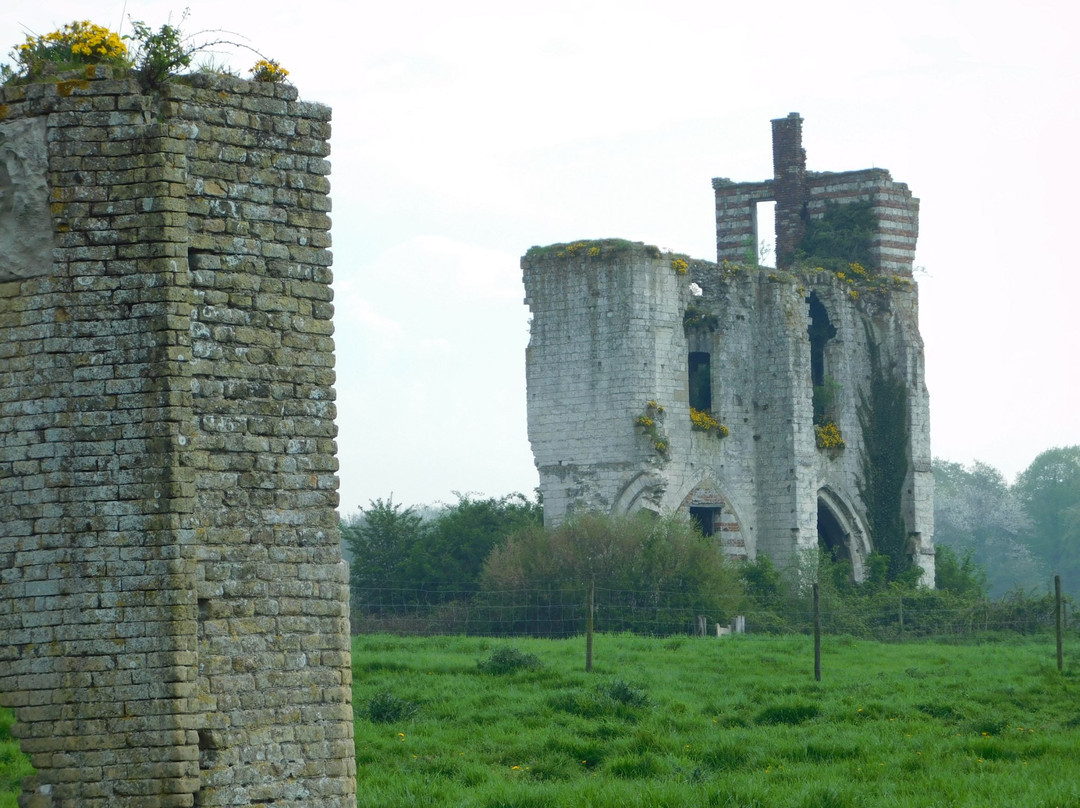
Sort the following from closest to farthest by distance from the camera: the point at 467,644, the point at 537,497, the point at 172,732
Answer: the point at 172,732, the point at 467,644, the point at 537,497

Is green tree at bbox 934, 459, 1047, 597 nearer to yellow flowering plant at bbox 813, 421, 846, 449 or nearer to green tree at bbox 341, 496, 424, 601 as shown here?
yellow flowering plant at bbox 813, 421, 846, 449

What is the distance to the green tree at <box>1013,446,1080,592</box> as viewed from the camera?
217 ft

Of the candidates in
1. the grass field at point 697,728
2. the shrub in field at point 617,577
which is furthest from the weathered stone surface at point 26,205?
the shrub in field at point 617,577

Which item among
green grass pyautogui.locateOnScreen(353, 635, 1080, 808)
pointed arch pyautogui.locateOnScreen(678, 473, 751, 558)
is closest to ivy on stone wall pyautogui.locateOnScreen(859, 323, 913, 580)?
pointed arch pyautogui.locateOnScreen(678, 473, 751, 558)

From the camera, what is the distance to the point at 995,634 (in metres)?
28.2

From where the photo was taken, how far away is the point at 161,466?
9.98 metres

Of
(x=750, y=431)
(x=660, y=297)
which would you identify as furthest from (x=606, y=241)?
(x=750, y=431)

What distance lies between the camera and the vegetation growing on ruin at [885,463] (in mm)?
34031

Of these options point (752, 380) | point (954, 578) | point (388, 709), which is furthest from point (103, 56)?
point (954, 578)

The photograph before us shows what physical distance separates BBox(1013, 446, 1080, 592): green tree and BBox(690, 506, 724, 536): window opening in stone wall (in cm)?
3750

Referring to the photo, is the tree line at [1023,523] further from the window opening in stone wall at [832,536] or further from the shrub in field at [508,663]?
the shrub in field at [508,663]

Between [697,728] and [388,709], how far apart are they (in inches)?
126

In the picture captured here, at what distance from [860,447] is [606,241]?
316 inches

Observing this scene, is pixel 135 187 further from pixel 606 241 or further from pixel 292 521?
pixel 606 241
